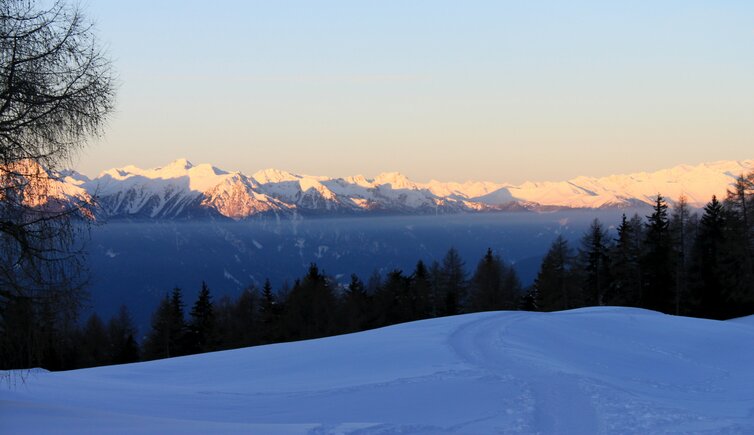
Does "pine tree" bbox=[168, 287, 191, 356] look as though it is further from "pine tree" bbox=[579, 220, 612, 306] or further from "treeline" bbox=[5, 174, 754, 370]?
"pine tree" bbox=[579, 220, 612, 306]

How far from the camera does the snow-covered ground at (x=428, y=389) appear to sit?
11.7 m

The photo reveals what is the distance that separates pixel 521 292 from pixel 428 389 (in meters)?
67.3

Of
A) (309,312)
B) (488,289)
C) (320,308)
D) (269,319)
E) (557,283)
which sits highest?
(557,283)

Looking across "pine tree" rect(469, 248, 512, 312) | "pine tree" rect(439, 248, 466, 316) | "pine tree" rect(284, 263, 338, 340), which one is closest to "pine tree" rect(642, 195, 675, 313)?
"pine tree" rect(469, 248, 512, 312)

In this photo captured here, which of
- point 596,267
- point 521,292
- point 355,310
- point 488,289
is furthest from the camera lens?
point 521,292

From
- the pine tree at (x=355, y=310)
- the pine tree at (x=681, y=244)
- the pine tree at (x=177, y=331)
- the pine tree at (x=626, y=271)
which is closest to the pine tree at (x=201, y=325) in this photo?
the pine tree at (x=177, y=331)

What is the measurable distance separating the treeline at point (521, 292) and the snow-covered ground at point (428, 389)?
2899 centimetres

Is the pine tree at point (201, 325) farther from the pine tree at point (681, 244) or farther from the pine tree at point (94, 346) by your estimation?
the pine tree at point (681, 244)

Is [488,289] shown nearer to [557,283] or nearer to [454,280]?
[454,280]

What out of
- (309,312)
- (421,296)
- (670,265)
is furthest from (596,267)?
(309,312)

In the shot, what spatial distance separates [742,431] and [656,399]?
272 cm

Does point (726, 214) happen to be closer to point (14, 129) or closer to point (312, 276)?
point (312, 276)

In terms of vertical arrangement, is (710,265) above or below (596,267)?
above

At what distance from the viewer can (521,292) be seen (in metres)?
79.4
